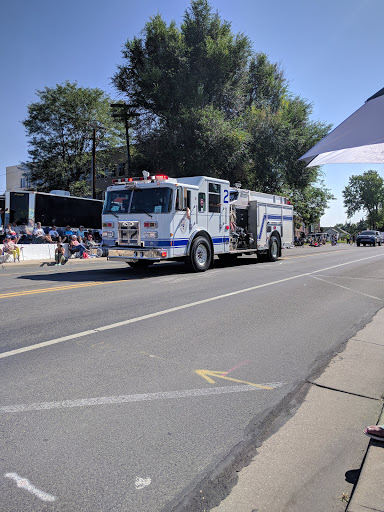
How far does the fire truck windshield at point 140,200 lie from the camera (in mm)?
11922

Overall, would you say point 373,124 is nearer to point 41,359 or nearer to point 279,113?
point 41,359

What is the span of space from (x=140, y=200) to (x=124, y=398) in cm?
926

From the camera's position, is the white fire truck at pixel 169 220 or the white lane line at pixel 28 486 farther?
the white fire truck at pixel 169 220

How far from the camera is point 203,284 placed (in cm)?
1030

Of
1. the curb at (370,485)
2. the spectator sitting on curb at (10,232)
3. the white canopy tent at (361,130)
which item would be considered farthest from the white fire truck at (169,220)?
the curb at (370,485)

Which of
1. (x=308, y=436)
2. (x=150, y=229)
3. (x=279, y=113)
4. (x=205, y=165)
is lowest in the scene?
(x=308, y=436)

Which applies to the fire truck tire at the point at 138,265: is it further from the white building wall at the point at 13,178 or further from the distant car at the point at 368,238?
the white building wall at the point at 13,178

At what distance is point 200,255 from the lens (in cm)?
1326

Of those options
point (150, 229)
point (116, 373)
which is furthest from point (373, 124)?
point (150, 229)

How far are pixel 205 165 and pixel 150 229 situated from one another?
18.8 m

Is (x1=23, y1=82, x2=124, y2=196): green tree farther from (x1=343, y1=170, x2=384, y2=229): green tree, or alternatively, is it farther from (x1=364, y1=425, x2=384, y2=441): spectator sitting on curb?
(x1=343, y1=170, x2=384, y2=229): green tree

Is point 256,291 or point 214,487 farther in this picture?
point 256,291

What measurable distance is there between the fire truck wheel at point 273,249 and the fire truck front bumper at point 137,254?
7088mm

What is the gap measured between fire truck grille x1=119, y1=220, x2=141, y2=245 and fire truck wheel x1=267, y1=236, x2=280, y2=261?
7335 mm
